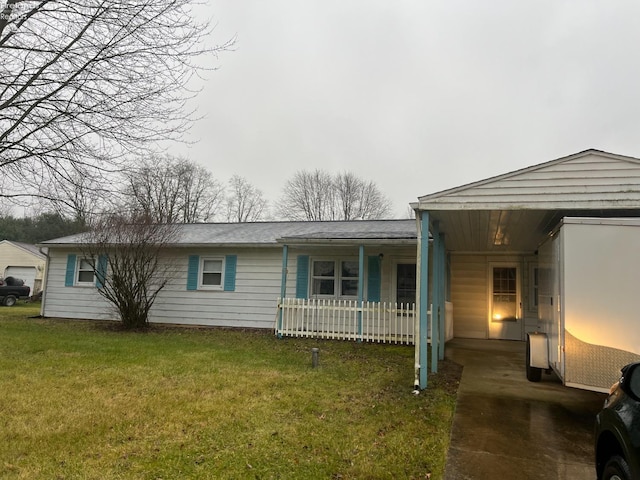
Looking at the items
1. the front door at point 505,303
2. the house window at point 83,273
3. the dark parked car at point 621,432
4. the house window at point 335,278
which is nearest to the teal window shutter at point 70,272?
the house window at point 83,273

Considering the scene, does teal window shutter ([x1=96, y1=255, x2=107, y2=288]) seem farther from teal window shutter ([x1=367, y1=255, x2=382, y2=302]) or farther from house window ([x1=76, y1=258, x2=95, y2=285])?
teal window shutter ([x1=367, y1=255, x2=382, y2=302])

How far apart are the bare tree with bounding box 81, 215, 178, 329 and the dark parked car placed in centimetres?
1085

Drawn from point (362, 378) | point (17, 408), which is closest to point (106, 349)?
point (17, 408)

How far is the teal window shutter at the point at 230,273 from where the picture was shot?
11805mm

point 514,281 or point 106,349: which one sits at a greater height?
point 514,281

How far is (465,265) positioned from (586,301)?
24.0 ft

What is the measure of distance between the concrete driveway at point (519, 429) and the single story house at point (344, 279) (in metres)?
1.21

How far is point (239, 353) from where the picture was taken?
795 cm

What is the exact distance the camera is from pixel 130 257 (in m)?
10.9

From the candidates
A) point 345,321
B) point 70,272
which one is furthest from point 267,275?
point 70,272

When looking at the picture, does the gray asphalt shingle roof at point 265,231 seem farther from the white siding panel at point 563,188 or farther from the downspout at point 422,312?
the white siding panel at point 563,188

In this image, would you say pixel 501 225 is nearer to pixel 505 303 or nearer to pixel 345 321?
pixel 345 321

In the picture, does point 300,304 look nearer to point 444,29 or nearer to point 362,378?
point 362,378

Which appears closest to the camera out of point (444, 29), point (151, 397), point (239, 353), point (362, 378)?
point (151, 397)
